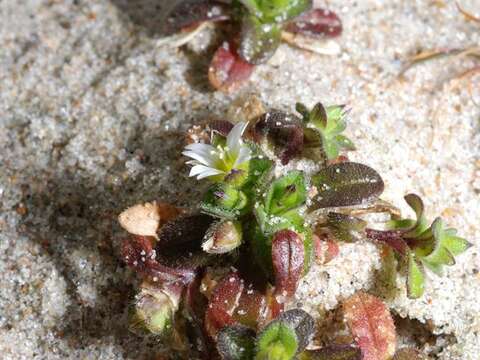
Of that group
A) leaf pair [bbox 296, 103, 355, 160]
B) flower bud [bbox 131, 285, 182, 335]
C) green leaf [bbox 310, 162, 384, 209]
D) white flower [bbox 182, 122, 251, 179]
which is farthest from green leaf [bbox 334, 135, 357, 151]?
flower bud [bbox 131, 285, 182, 335]

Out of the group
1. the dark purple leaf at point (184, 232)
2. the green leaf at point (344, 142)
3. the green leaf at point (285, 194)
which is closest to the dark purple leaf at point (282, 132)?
the green leaf at point (344, 142)

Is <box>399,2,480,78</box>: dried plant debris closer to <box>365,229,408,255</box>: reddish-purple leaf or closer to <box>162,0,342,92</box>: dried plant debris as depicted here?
<box>162,0,342,92</box>: dried plant debris

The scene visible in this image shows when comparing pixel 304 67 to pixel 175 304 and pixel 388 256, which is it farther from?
pixel 175 304

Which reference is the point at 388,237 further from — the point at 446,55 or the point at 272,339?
the point at 446,55

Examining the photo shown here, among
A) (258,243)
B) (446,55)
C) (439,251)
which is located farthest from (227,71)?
(439,251)

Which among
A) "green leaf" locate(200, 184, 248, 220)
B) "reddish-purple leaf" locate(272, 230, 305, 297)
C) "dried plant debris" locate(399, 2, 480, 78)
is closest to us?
"reddish-purple leaf" locate(272, 230, 305, 297)
